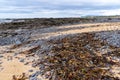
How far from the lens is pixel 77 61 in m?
17.7

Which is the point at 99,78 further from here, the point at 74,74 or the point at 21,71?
the point at 21,71

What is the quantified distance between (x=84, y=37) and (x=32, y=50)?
4465mm

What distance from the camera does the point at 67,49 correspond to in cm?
2033

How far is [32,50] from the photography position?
70.6 feet

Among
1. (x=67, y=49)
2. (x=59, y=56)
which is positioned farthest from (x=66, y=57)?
(x=67, y=49)

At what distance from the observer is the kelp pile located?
1575cm

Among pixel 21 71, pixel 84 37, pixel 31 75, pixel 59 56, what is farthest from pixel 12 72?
pixel 84 37

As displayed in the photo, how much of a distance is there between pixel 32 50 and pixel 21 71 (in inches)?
162

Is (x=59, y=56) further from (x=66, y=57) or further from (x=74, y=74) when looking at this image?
(x=74, y=74)

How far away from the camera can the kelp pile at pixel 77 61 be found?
15750mm

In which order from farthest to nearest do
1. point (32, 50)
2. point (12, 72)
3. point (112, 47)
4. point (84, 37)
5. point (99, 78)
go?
point (84, 37) < point (32, 50) < point (112, 47) < point (12, 72) < point (99, 78)

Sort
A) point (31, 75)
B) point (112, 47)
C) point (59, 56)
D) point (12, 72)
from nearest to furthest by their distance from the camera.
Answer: point (31, 75) < point (12, 72) < point (59, 56) < point (112, 47)

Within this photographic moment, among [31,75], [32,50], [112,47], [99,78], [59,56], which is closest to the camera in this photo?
[99,78]

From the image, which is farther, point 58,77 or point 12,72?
point 12,72
